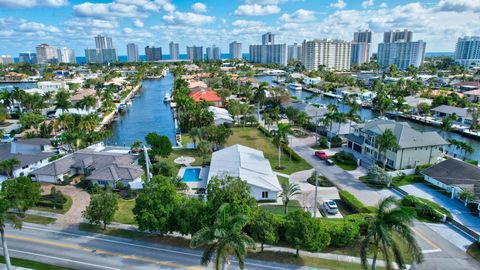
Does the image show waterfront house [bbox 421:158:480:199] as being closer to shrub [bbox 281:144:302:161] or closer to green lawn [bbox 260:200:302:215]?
shrub [bbox 281:144:302:161]

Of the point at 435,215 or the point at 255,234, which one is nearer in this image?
the point at 255,234

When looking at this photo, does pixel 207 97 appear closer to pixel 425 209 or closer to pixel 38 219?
pixel 38 219

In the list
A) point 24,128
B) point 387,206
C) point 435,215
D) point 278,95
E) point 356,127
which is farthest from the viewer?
point 278,95

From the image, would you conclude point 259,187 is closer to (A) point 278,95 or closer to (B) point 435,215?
(B) point 435,215

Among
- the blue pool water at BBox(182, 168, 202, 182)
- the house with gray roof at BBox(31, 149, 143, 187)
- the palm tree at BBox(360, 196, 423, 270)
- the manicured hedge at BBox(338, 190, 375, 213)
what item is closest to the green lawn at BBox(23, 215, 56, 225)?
the house with gray roof at BBox(31, 149, 143, 187)

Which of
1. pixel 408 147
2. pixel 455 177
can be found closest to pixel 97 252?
pixel 455 177

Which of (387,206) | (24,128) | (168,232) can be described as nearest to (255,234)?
(168,232)
